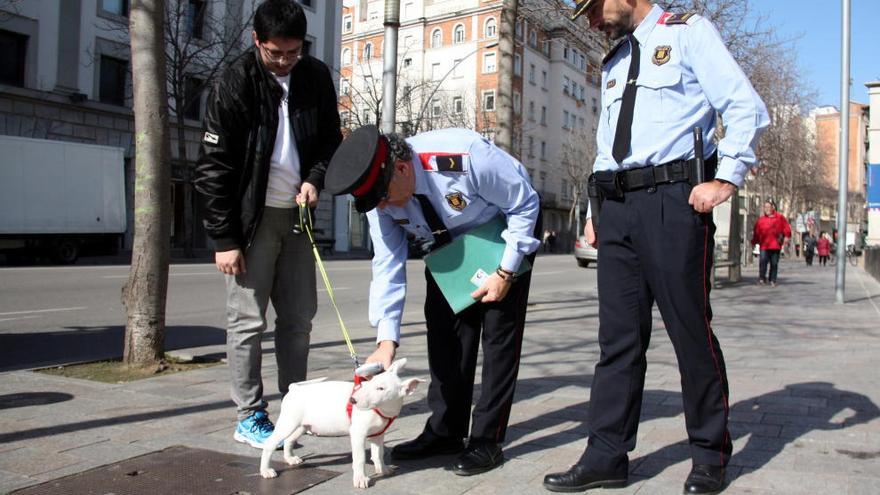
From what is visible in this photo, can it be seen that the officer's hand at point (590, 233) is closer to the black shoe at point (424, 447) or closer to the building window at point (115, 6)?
the black shoe at point (424, 447)

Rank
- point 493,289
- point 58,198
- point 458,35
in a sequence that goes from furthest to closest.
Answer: point 458,35
point 58,198
point 493,289

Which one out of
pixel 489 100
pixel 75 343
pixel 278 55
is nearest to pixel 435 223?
pixel 278 55

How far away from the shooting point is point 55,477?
3.15 m

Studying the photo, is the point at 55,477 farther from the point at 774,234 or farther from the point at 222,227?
the point at 774,234

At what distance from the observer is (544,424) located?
421cm

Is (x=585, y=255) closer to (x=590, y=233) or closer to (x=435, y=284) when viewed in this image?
(x=590, y=233)

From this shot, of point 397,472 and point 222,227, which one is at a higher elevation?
point 222,227

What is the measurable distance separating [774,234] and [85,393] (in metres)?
15.8

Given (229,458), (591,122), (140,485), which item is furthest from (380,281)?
(591,122)

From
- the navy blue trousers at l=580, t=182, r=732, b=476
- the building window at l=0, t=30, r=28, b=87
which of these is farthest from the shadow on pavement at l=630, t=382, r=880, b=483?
the building window at l=0, t=30, r=28, b=87

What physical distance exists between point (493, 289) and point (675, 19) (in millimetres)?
1374

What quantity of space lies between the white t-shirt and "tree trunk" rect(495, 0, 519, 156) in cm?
762

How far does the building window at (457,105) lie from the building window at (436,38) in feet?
22.7

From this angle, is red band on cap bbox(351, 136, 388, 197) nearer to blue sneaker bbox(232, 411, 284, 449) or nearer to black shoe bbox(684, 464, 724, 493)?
blue sneaker bbox(232, 411, 284, 449)
